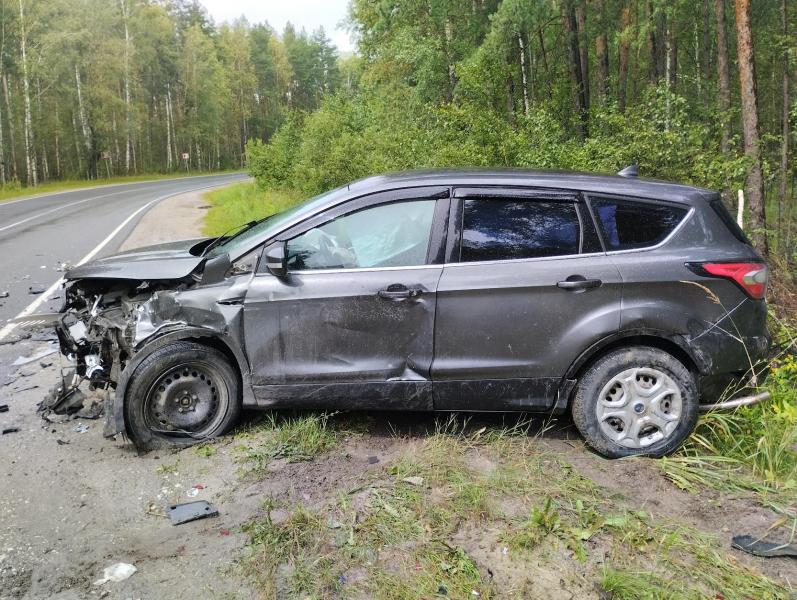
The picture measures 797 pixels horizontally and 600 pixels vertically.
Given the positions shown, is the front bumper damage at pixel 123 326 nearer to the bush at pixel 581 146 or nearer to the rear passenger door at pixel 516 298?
A: the rear passenger door at pixel 516 298

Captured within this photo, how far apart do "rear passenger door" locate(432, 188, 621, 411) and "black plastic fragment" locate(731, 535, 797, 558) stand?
49.6 inches

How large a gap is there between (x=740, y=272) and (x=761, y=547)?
164cm

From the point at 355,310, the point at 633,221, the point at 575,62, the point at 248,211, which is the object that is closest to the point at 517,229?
the point at 633,221

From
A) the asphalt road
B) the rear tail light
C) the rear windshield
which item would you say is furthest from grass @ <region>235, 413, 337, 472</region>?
the asphalt road

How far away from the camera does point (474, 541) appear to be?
2.99 metres

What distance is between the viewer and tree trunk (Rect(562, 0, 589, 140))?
18594mm

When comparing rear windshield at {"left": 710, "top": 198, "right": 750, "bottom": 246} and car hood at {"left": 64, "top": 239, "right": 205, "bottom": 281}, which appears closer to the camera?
rear windshield at {"left": 710, "top": 198, "right": 750, "bottom": 246}

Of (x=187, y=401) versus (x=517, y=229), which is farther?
(x=187, y=401)

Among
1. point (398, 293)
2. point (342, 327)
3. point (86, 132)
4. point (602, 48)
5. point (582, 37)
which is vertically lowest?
point (342, 327)

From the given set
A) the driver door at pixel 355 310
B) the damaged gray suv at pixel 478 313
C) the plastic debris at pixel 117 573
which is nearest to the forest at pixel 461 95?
the damaged gray suv at pixel 478 313

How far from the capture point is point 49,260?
11.1 metres

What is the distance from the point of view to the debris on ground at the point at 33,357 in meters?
5.66

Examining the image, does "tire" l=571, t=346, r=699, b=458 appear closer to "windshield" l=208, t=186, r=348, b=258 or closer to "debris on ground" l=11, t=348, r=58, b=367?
"windshield" l=208, t=186, r=348, b=258

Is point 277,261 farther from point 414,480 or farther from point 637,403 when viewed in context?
point 637,403
